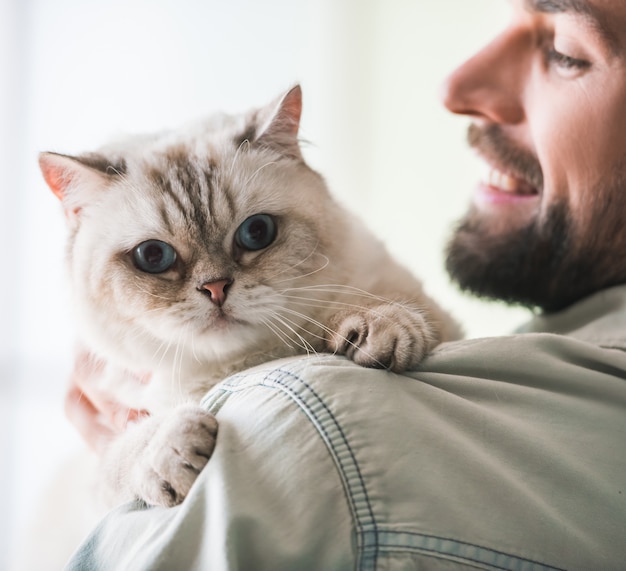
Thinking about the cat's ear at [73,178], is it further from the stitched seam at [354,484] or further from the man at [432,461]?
the stitched seam at [354,484]

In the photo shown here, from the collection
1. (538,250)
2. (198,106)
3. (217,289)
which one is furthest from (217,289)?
(198,106)

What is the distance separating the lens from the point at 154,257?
130 centimetres

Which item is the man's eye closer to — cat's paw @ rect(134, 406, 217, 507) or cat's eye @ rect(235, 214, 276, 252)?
cat's eye @ rect(235, 214, 276, 252)

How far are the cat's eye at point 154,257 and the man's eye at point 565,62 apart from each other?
1007mm

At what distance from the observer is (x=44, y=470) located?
2828 millimetres

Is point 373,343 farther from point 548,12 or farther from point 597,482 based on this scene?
point 548,12

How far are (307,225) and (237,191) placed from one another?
18 centimetres

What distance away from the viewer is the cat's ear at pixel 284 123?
4.66 ft

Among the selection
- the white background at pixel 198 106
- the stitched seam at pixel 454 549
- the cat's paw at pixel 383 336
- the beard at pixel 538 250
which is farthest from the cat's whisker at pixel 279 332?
the white background at pixel 198 106

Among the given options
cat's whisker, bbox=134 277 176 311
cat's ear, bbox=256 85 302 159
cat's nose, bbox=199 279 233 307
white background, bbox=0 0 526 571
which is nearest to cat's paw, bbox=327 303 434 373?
cat's nose, bbox=199 279 233 307

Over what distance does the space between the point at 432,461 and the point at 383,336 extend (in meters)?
0.26

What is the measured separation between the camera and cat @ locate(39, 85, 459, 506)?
4.13 feet

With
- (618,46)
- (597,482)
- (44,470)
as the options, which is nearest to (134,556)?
(597,482)

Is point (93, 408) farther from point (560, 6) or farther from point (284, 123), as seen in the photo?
point (560, 6)
